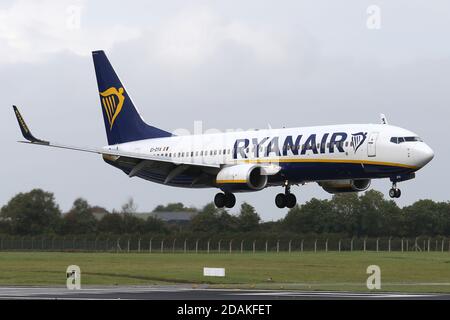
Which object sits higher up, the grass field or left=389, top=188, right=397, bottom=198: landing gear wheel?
left=389, top=188, right=397, bottom=198: landing gear wheel

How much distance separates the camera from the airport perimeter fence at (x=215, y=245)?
98.8m

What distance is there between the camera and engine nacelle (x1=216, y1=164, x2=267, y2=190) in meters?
68.9

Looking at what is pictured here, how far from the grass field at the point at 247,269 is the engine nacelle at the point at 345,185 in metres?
5.68

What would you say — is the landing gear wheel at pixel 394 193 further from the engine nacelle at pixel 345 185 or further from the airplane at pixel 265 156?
the engine nacelle at pixel 345 185

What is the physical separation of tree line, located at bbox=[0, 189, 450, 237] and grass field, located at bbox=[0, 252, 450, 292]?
3126 mm

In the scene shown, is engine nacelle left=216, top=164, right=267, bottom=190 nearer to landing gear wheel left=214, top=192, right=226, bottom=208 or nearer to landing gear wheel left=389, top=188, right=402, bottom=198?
landing gear wheel left=214, top=192, right=226, bottom=208

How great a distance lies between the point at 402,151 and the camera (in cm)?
6431

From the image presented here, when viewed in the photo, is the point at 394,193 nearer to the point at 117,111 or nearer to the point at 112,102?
the point at 117,111

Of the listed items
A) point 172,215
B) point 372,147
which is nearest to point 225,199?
point 372,147


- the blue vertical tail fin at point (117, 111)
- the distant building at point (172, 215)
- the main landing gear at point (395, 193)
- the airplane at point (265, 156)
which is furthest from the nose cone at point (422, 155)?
the distant building at point (172, 215)

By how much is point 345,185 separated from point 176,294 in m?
17.6

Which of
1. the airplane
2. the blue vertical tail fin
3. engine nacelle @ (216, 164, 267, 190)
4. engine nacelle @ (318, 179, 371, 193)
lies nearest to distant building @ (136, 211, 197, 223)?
the blue vertical tail fin
